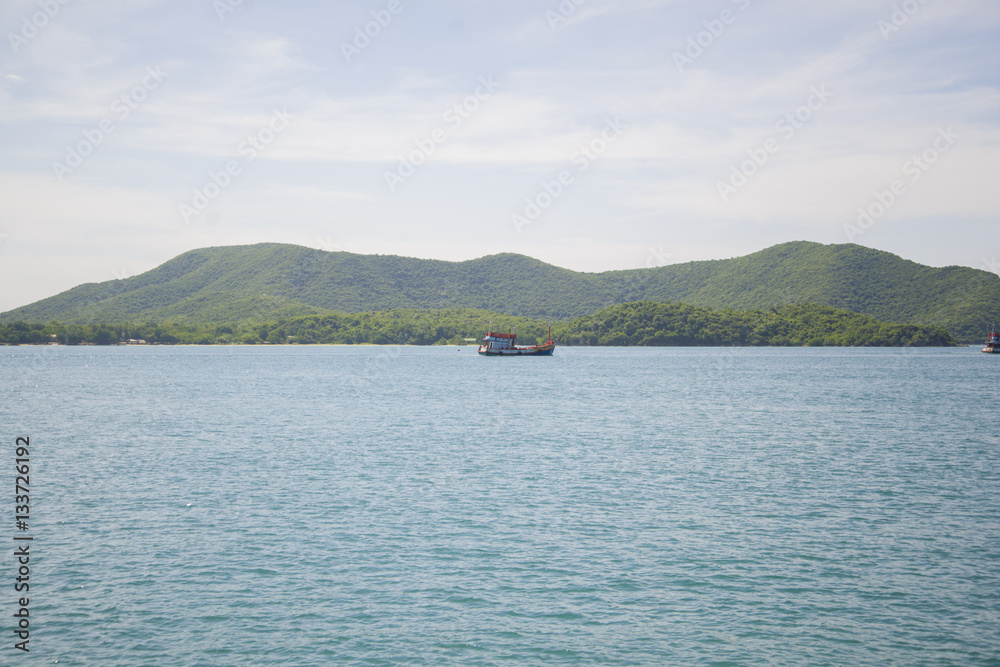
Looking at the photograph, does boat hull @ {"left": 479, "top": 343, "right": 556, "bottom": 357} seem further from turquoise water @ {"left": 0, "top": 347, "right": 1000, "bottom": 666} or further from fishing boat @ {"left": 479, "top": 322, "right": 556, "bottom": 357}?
turquoise water @ {"left": 0, "top": 347, "right": 1000, "bottom": 666}

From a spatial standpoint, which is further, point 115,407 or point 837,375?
point 837,375

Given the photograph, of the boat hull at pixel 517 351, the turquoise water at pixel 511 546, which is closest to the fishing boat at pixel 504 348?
the boat hull at pixel 517 351

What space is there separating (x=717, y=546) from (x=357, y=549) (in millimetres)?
10614

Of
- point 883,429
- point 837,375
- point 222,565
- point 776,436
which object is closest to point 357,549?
point 222,565

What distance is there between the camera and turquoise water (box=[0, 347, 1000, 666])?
1538 centimetres

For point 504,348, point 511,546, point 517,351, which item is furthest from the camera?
point 504,348

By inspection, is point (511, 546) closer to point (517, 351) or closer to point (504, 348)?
point (517, 351)

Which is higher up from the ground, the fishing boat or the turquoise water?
the fishing boat

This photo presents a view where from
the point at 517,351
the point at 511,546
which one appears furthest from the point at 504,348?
the point at 511,546

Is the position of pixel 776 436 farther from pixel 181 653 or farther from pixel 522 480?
pixel 181 653

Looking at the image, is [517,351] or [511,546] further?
[517,351]

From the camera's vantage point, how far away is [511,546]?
21.9m

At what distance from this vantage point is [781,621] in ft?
53.7

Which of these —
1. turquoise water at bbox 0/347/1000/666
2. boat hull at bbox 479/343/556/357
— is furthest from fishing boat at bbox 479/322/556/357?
turquoise water at bbox 0/347/1000/666
